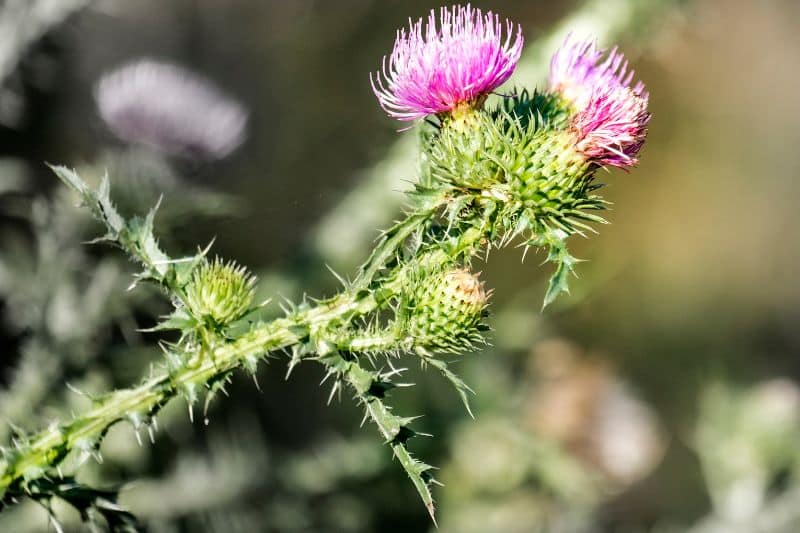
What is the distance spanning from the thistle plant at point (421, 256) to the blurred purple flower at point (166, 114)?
4.58 feet

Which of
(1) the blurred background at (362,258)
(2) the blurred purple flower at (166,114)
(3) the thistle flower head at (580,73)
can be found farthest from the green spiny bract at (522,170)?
(2) the blurred purple flower at (166,114)

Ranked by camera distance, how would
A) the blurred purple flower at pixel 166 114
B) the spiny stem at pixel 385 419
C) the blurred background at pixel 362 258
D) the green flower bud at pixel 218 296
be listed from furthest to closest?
the blurred purple flower at pixel 166 114 → the blurred background at pixel 362 258 → the green flower bud at pixel 218 296 → the spiny stem at pixel 385 419

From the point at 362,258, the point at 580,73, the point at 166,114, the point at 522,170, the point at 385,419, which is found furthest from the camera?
the point at 362,258

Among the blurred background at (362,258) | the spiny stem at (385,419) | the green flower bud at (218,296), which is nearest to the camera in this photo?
the spiny stem at (385,419)

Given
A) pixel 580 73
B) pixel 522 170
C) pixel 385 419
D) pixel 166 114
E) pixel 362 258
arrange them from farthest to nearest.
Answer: pixel 362 258, pixel 166 114, pixel 580 73, pixel 522 170, pixel 385 419

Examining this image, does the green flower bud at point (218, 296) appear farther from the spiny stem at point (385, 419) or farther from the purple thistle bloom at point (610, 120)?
the purple thistle bloom at point (610, 120)

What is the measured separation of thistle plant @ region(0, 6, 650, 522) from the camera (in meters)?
1.33

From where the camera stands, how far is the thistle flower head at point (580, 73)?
151cm

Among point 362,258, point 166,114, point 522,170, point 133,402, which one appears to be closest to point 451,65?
point 522,170

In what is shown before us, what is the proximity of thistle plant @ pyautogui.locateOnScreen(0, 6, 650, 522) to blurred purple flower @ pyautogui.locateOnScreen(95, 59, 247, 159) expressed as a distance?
1.39m

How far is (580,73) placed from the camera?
5.07 ft

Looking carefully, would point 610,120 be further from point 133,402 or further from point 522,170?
point 133,402

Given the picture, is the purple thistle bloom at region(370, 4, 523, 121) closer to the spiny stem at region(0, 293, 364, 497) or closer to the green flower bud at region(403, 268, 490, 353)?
the green flower bud at region(403, 268, 490, 353)

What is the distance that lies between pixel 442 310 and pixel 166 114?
175cm
